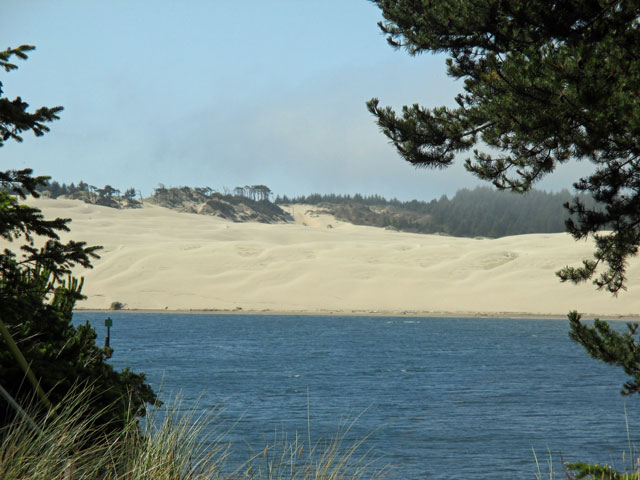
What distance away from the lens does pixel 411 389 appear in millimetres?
23312

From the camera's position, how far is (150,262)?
6938 cm

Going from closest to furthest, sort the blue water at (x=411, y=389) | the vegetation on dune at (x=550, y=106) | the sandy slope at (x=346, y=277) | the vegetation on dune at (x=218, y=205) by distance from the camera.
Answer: the vegetation on dune at (x=550, y=106) < the blue water at (x=411, y=389) < the sandy slope at (x=346, y=277) < the vegetation on dune at (x=218, y=205)

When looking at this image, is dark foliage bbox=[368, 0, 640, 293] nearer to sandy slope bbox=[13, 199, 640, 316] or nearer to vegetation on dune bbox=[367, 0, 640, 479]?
vegetation on dune bbox=[367, 0, 640, 479]

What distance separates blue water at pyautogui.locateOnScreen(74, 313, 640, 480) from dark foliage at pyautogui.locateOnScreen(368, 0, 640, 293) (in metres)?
2.68

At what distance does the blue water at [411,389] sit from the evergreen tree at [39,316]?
4.51 ft

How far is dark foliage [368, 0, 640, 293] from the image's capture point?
533 centimetres

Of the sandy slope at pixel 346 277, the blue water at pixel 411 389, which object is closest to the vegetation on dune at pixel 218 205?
the sandy slope at pixel 346 277

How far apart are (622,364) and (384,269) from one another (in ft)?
195

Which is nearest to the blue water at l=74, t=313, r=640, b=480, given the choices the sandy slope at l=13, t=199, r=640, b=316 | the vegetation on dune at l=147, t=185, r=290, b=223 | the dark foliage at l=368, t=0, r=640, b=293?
the dark foliage at l=368, t=0, r=640, b=293

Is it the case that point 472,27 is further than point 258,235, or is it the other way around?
point 258,235

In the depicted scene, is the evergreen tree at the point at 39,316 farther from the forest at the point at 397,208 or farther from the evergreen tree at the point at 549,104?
the forest at the point at 397,208

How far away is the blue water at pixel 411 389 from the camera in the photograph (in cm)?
1484

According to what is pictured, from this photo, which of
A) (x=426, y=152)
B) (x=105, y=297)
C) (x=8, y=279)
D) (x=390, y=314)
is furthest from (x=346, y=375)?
(x=105, y=297)

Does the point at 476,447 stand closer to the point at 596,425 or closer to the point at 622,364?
the point at 596,425
